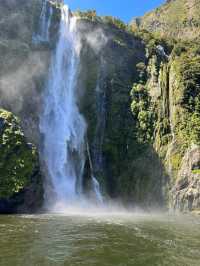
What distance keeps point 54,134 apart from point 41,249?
32.0 m

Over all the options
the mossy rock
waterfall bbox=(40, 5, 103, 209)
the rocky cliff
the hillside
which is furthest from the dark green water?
the hillside

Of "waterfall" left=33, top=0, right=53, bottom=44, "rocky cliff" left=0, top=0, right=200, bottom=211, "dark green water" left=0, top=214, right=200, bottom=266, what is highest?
"waterfall" left=33, top=0, right=53, bottom=44

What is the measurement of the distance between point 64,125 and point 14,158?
43.9 feet

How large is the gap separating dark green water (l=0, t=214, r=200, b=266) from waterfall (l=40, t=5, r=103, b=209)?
17209 millimetres

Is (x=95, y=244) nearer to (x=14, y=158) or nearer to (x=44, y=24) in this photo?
(x=14, y=158)

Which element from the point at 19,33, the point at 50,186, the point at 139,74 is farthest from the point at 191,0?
the point at 50,186

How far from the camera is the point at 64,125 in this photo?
52156mm

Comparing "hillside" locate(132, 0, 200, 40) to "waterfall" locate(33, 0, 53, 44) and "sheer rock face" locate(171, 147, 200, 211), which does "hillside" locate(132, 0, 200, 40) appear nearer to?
"waterfall" locate(33, 0, 53, 44)

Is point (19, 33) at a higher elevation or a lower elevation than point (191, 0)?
lower

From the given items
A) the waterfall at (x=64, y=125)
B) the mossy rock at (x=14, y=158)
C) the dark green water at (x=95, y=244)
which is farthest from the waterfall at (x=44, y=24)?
the dark green water at (x=95, y=244)

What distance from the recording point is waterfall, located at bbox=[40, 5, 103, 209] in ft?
152

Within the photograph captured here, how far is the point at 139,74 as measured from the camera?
6003cm

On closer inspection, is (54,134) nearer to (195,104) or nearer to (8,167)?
(8,167)

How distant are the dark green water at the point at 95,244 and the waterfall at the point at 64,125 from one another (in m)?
17.2
